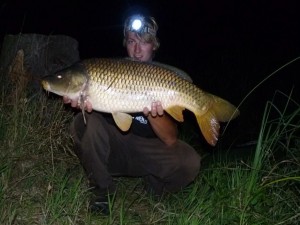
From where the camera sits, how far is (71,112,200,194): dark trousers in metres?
3.72

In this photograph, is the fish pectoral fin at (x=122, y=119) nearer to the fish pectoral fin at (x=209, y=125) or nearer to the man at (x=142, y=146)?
the man at (x=142, y=146)

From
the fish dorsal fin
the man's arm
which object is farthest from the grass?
the fish dorsal fin

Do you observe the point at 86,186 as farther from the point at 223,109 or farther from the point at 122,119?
the point at 223,109

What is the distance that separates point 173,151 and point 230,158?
1.29 metres

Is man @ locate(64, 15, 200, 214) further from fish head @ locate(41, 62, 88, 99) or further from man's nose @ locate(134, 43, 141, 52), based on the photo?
fish head @ locate(41, 62, 88, 99)

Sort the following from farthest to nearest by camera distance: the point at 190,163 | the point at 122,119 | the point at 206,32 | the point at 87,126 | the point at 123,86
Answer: the point at 206,32 → the point at 190,163 → the point at 87,126 → the point at 122,119 → the point at 123,86

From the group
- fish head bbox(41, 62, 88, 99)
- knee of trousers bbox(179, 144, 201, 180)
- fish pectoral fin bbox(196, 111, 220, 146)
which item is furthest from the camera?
knee of trousers bbox(179, 144, 201, 180)

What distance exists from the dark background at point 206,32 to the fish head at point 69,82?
4840mm

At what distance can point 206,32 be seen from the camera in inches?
555

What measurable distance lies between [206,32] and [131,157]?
10.6m

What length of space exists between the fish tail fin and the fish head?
2.83 ft

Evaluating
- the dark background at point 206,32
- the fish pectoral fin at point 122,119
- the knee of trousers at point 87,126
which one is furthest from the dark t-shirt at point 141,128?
the dark background at point 206,32

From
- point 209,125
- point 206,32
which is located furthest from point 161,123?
point 206,32

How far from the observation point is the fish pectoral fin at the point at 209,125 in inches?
135
